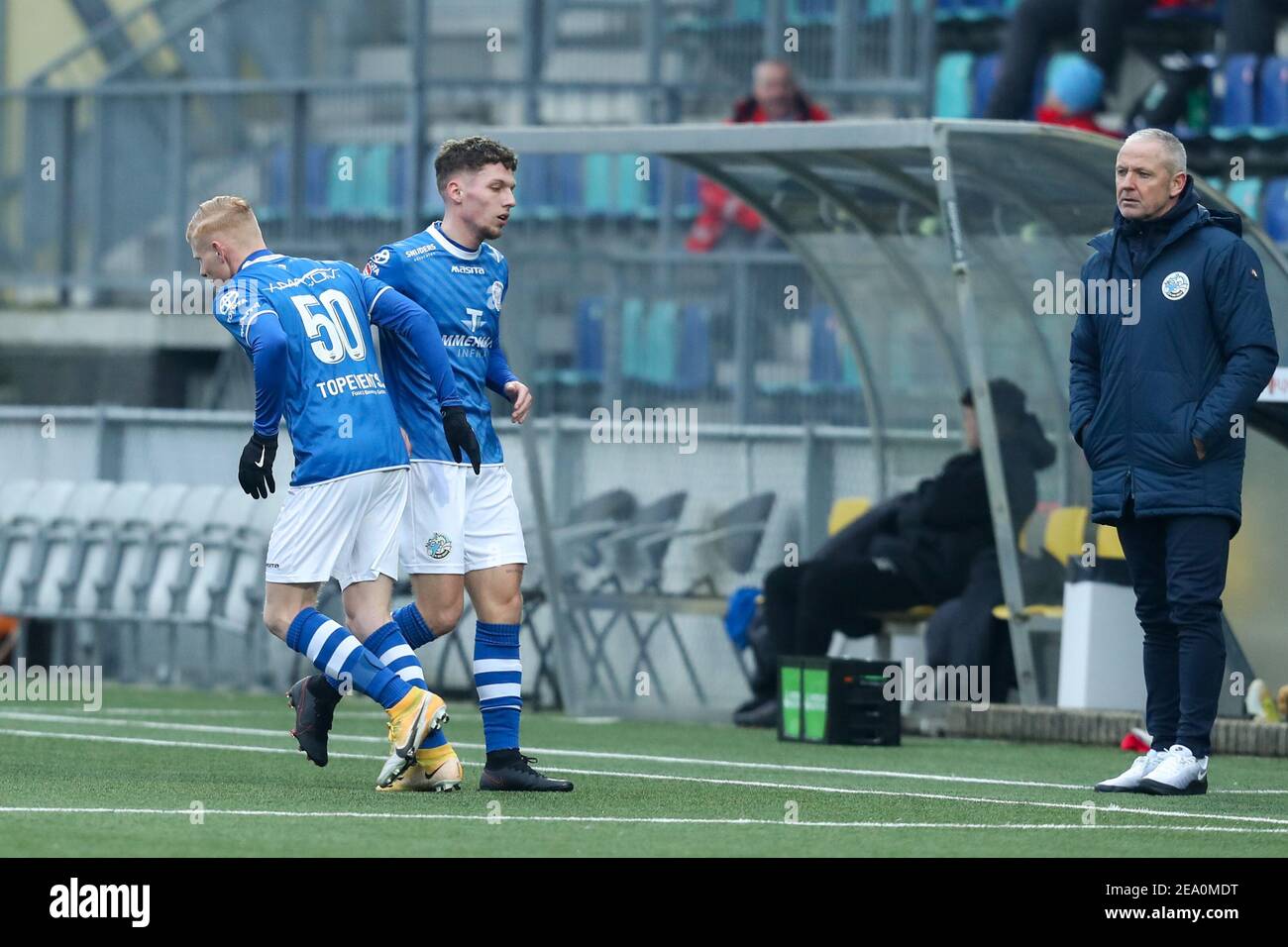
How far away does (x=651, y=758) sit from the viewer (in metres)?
10.3

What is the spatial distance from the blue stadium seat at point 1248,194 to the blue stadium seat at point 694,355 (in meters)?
4.23

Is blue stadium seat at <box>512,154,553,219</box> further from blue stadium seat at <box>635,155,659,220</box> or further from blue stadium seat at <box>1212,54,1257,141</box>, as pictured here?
blue stadium seat at <box>1212,54,1257,141</box>

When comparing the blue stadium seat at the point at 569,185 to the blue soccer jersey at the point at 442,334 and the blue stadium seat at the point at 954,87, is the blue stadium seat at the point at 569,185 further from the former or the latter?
the blue soccer jersey at the point at 442,334

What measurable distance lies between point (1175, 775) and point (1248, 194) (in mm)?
9148

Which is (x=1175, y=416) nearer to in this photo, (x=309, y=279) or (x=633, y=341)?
(x=309, y=279)

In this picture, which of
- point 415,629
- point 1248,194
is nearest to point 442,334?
point 415,629

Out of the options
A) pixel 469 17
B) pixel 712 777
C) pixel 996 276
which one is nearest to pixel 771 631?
pixel 996 276

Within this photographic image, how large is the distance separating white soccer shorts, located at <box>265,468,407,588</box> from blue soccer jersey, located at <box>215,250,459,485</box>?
5 cm

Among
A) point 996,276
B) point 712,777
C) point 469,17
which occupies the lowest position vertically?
point 712,777

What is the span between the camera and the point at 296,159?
62.7ft

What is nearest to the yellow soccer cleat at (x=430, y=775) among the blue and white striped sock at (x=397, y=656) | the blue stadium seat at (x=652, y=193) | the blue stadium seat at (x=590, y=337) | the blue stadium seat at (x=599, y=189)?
the blue and white striped sock at (x=397, y=656)
